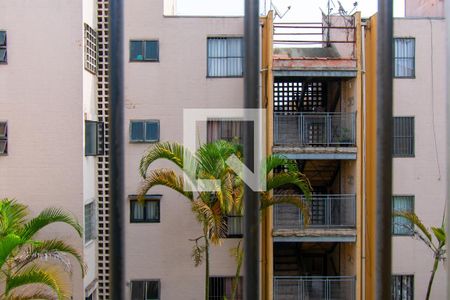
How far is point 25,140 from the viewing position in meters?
9.88

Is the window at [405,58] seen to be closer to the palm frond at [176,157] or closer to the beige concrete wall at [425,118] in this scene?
the beige concrete wall at [425,118]

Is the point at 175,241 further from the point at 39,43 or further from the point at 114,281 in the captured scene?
the point at 114,281

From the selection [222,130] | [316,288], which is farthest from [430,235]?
[222,130]

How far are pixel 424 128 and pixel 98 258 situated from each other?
7.83 metres

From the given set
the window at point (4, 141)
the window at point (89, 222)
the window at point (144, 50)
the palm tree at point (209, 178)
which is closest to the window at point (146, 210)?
the window at point (89, 222)

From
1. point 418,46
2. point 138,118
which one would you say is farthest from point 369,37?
point 138,118

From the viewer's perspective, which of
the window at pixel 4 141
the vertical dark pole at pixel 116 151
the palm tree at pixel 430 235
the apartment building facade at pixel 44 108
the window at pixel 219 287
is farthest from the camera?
the window at pixel 219 287

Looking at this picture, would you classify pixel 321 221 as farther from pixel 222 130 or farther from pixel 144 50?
pixel 144 50

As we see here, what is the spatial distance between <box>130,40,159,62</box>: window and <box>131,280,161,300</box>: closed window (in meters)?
4.93

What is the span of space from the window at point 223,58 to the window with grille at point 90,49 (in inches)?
99.0

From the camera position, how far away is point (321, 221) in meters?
11.9

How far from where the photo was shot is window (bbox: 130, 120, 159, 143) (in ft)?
37.0

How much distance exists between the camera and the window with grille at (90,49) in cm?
1020

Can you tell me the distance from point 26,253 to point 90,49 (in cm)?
451
